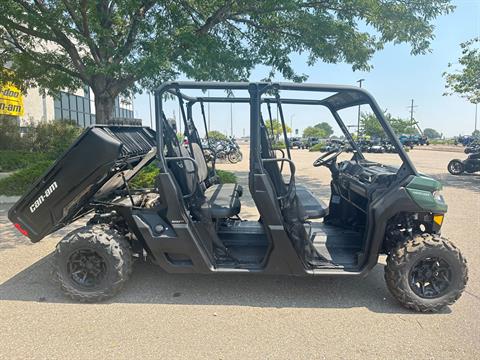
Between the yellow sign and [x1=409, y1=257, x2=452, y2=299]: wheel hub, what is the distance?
17.0m

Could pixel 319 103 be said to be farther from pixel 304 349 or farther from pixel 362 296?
pixel 304 349

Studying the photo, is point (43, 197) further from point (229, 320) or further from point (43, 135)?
point (43, 135)

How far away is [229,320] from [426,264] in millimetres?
1840

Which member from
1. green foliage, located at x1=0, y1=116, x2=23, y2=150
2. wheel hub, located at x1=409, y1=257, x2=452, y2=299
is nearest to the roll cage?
wheel hub, located at x1=409, y1=257, x2=452, y2=299

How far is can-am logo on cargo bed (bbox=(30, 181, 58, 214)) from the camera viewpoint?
10.3ft

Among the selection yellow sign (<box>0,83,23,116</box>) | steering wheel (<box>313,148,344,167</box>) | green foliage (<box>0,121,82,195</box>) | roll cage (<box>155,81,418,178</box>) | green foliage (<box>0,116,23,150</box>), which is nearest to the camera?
roll cage (<box>155,81,418,178</box>)

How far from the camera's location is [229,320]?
2834 mm

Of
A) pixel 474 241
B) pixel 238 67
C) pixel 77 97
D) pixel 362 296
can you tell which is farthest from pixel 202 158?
pixel 77 97

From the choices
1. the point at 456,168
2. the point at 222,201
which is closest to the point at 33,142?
the point at 222,201

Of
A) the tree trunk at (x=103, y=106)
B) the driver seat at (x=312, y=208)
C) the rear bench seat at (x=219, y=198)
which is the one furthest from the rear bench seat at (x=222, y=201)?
the tree trunk at (x=103, y=106)

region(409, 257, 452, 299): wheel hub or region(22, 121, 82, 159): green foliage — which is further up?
region(22, 121, 82, 159): green foliage

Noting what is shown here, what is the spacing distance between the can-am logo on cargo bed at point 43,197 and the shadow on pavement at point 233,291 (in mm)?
826

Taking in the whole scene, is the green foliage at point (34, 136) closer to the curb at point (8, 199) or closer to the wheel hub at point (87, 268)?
the curb at point (8, 199)

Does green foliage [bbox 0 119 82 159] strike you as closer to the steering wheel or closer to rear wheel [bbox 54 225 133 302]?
rear wheel [bbox 54 225 133 302]
